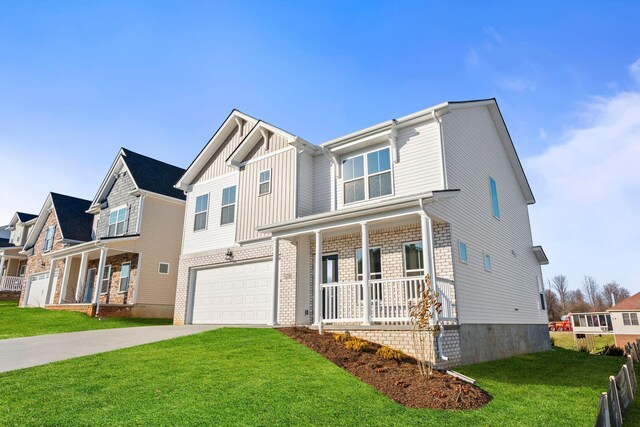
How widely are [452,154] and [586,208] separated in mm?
10945

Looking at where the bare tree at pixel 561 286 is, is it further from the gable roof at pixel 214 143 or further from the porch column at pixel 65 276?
the porch column at pixel 65 276

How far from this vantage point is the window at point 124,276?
2097 cm

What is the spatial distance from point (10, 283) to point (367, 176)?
1253 inches

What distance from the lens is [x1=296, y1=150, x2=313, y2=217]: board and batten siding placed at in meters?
14.1

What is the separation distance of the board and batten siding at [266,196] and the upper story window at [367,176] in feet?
6.44

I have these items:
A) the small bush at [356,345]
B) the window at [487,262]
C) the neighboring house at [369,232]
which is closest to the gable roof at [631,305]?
the neighboring house at [369,232]

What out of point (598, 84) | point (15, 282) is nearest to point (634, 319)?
point (598, 84)

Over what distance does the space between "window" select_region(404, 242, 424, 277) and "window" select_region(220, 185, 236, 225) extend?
24.7ft

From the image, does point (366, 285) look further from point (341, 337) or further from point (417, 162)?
point (417, 162)

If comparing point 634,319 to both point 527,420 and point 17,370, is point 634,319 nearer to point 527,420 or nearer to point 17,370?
point 527,420

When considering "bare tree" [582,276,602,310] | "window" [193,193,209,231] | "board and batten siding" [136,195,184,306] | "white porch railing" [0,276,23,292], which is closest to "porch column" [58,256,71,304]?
"board and batten siding" [136,195,184,306]

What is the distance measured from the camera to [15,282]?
3128 centimetres

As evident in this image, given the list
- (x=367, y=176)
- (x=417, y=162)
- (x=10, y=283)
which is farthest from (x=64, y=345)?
(x=10, y=283)

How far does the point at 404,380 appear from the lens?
299 inches
